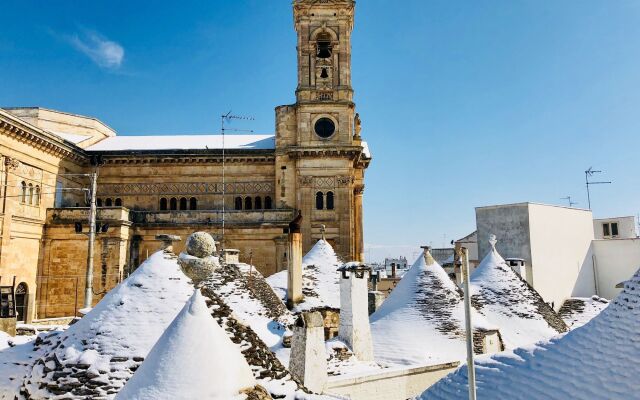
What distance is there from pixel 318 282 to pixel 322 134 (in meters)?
14.5

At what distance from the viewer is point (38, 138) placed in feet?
93.6

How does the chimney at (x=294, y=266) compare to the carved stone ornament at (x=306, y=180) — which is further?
the carved stone ornament at (x=306, y=180)

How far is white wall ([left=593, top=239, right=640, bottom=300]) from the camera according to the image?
3472cm

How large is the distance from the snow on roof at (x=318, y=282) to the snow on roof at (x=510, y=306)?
580 centimetres

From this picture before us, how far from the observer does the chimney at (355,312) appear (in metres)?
13.8

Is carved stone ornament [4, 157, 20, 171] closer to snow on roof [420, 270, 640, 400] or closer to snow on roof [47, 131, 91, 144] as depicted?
snow on roof [47, 131, 91, 144]

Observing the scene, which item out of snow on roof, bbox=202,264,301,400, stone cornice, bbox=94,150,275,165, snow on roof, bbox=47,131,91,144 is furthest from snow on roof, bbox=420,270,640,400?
snow on roof, bbox=47,131,91,144

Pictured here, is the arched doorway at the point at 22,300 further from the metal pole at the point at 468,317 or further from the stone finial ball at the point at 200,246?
the metal pole at the point at 468,317

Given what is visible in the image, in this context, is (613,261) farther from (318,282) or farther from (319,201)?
(318,282)

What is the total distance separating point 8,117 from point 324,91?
18351mm

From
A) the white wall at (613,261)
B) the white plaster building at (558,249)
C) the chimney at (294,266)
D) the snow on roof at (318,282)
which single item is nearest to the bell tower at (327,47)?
the white plaster building at (558,249)

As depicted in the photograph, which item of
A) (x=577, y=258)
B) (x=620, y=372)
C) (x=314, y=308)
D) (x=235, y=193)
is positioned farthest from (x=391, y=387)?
(x=577, y=258)

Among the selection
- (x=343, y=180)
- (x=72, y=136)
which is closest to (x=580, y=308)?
(x=343, y=180)

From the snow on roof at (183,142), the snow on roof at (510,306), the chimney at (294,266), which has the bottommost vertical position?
the snow on roof at (510,306)
